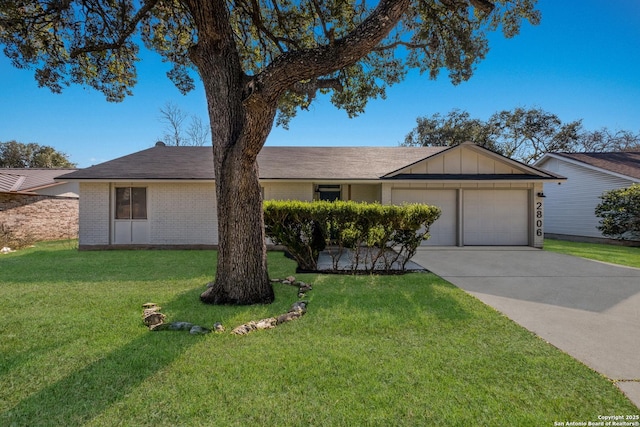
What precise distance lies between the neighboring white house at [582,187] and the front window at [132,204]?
70.0ft

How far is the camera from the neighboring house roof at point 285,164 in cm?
1083

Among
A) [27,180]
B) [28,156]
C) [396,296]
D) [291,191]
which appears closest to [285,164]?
[291,191]

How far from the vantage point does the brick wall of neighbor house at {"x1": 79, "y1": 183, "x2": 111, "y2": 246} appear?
10.8 m

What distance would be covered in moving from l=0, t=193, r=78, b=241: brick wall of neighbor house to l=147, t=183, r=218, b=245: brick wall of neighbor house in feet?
23.8

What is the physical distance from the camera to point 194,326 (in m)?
3.69

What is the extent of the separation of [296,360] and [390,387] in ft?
3.22

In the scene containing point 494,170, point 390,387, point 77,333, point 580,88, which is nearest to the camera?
point 390,387

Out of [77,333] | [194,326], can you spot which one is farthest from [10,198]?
[194,326]

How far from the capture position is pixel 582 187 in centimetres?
1498

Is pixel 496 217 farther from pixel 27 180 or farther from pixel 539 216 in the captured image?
pixel 27 180

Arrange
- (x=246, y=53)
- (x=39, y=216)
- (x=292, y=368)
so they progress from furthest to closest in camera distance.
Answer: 1. (x=39, y=216)
2. (x=246, y=53)
3. (x=292, y=368)

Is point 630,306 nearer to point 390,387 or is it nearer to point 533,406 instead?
point 533,406

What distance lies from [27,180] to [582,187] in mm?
33007

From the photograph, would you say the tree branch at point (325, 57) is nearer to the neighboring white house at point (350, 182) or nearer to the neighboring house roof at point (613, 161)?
the neighboring white house at point (350, 182)
